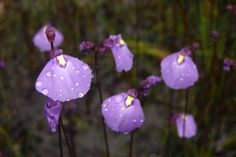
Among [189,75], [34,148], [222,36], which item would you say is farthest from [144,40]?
[189,75]

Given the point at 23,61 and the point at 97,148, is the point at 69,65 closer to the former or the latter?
the point at 97,148

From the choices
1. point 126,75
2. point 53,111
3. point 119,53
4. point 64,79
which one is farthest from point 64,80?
point 126,75

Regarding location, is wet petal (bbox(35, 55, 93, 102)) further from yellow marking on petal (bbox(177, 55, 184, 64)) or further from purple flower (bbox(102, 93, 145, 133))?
yellow marking on petal (bbox(177, 55, 184, 64))

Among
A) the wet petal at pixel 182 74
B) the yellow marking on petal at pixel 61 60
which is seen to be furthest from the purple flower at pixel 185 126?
the yellow marking on petal at pixel 61 60

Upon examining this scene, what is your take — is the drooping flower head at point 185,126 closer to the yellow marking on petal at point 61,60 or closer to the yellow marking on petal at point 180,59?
the yellow marking on petal at point 180,59

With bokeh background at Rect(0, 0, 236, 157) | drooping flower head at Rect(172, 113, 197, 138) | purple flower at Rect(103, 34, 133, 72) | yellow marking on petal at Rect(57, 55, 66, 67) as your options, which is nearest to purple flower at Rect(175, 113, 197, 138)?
drooping flower head at Rect(172, 113, 197, 138)

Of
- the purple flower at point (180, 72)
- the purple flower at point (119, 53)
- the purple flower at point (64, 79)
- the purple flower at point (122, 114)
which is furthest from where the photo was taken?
the purple flower at point (180, 72)
